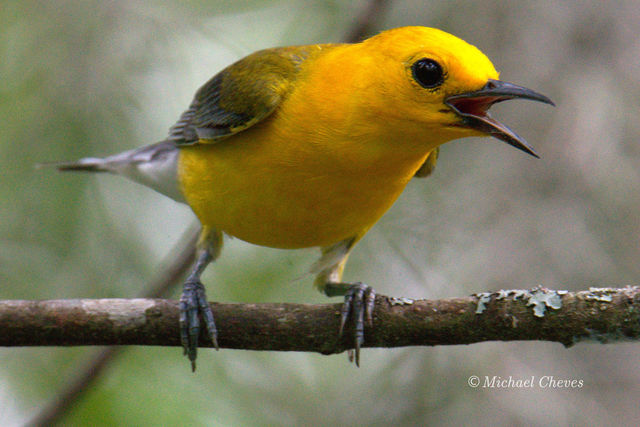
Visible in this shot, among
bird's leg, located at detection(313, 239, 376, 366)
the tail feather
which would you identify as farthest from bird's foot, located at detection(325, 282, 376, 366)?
the tail feather

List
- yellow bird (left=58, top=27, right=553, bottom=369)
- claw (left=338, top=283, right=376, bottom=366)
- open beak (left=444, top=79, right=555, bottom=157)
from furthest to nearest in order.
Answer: claw (left=338, top=283, right=376, bottom=366)
yellow bird (left=58, top=27, right=553, bottom=369)
open beak (left=444, top=79, right=555, bottom=157)

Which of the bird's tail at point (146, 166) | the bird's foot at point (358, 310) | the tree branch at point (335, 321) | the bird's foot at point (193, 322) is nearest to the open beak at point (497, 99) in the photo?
the tree branch at point (335, 321)

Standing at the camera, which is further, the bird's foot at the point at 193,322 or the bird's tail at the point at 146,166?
the bird's tail at the point at 146,166

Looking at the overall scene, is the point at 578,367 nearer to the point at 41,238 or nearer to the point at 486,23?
the point at 486,23

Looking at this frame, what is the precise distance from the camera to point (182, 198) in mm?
6023

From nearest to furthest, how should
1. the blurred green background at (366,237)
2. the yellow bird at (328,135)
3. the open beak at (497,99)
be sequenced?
the open beak at (497,99), the yellow bird at (328,135), the blurred green background at (366,237)

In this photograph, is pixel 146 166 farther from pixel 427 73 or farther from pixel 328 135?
pixel 427 73

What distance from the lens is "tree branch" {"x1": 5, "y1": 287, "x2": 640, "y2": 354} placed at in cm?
366

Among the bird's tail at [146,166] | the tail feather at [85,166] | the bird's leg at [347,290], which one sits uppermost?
the bird's leg at [347,290]

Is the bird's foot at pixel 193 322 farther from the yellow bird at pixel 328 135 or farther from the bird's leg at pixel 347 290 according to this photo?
the bird's leg at pixel 347 290

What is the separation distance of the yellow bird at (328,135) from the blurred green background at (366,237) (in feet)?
3.72

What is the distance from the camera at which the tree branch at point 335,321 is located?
3656 mm

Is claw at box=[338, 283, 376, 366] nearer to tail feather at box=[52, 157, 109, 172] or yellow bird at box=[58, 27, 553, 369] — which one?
yellow bird at box=[58, 27, 553, 369]

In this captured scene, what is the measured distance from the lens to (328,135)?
443 centimetres
